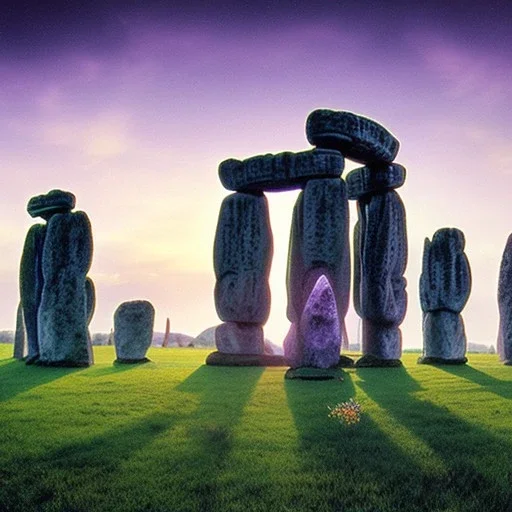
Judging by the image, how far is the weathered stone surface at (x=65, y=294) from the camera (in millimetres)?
13586

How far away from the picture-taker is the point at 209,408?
8.08m

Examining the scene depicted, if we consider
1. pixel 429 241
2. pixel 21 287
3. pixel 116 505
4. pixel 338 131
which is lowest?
pixel 116 505

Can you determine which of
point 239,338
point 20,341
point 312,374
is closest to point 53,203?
point 20,341

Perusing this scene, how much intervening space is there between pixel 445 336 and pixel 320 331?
4.50 meters

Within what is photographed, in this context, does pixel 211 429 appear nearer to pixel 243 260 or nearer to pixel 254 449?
pixel 254 449

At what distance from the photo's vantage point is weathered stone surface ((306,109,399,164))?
13453 mm

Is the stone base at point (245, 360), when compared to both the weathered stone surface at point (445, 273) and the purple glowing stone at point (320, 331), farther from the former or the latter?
the weathered stone surface at point (445, 273)

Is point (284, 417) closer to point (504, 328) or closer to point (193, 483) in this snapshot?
point (193, 483)

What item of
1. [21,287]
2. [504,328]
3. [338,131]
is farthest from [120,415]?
[504,328]

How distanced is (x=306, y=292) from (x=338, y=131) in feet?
12.3

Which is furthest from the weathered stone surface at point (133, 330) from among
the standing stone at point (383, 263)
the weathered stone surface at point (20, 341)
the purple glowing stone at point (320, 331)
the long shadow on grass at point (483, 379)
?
the long shadow on grass at point (483, 379)

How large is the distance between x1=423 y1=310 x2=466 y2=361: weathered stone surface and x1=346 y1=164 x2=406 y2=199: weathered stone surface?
3363mm

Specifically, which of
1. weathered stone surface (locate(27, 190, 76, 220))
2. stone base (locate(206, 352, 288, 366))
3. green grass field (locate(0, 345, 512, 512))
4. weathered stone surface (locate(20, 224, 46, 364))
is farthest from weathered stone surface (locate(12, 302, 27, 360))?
green grass field (locate(0, 345, 512, 512))

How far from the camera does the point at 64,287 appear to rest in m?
13.8
